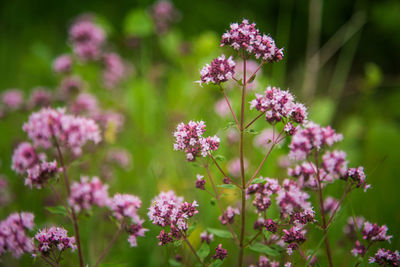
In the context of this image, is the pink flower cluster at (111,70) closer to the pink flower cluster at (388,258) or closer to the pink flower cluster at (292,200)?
the pink flower cluster at (292,200)

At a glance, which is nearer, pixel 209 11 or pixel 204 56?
pixel 204 56

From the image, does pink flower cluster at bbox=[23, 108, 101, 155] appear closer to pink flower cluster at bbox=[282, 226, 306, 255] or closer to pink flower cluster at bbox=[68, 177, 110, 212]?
pink flower cluster at bbox=[68, 177, 110, 212]

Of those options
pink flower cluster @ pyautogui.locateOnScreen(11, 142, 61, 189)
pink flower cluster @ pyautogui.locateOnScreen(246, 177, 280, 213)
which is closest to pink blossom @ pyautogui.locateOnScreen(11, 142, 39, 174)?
pink flower cluster @ pyautogui.locateOnScreen(11, 142, 61, 189)

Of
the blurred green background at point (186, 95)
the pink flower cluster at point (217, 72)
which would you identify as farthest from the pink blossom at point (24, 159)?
the pink flower cluster at point (217, 72)

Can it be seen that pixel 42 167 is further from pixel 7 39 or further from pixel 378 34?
pixel 378 34

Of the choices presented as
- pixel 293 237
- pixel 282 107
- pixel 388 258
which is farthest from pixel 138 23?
pixel 388 258

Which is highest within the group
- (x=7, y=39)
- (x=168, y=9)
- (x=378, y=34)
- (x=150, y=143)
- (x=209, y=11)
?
(x=378, y=34)

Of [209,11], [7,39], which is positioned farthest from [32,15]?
[209,11]
